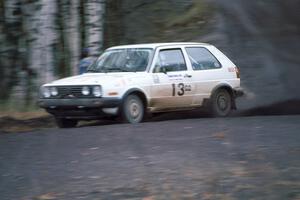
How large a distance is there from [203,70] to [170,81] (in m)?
0.95

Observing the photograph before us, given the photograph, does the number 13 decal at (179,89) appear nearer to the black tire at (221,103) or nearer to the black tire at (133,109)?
the black tire at (133,109)

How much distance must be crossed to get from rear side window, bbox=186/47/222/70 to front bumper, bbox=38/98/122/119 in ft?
7.02

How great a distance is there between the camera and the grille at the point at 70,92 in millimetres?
11977

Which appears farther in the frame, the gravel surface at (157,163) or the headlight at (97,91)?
the headlight at (97,91)

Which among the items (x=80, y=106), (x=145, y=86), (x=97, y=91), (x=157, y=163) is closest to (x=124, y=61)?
(x=145, y=86)

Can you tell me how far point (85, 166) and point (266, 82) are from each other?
379cm

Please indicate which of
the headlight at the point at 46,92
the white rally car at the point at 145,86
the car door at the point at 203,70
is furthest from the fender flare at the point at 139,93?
the headlight at the point at 46,92

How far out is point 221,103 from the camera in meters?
13.6

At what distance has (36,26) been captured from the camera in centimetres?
1600

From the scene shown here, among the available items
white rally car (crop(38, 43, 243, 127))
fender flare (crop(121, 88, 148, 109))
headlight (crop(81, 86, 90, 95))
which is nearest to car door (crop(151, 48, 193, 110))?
white rally car (crop(38, 43, 243, 127))

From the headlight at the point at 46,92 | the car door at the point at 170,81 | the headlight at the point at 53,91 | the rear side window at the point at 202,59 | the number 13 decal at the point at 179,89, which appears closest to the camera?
the headlight at the point at 53,91

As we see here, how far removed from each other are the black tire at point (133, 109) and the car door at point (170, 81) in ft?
0.91

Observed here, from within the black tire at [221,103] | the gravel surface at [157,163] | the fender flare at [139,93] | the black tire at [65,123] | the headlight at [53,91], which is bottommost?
the gravel surface at [157,163]

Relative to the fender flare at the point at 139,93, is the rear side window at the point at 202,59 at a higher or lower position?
higher
